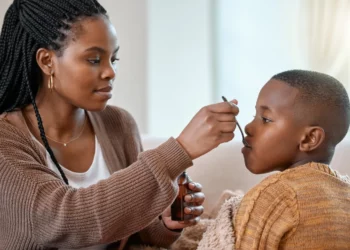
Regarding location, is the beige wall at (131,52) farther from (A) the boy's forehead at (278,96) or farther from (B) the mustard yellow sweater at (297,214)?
(B) the mustard yellow sweater at (297,214)

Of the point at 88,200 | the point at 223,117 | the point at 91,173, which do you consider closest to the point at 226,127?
the point at 223,117

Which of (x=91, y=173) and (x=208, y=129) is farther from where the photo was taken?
(x=91, y=173)

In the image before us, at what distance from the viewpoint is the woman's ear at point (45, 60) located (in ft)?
4.78

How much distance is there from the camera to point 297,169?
1.22 m

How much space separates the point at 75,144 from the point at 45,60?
26 cm

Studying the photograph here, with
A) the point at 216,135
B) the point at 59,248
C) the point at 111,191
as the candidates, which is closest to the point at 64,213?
the point at 111,191

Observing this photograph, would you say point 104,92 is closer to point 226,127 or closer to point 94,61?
point 94,61

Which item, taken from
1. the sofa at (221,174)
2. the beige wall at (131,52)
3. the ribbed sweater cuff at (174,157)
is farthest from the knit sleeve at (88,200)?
the beige wall at (131,52)

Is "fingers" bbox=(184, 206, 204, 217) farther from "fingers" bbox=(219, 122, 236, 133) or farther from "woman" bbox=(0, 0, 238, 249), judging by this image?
"fingers" bbox=(219, 122, 236, 133)

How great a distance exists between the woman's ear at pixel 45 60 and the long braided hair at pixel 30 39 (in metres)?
0.01

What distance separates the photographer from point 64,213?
1.22 meters

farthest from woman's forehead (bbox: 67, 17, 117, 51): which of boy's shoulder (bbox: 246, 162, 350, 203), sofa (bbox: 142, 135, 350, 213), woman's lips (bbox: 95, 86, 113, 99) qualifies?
sofa (bbox: 142, 135, 350, 213)

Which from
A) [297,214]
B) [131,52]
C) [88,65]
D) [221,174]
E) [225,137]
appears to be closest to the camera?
[297,214]

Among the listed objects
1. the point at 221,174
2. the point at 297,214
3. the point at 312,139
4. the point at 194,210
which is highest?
the point at 312,139
